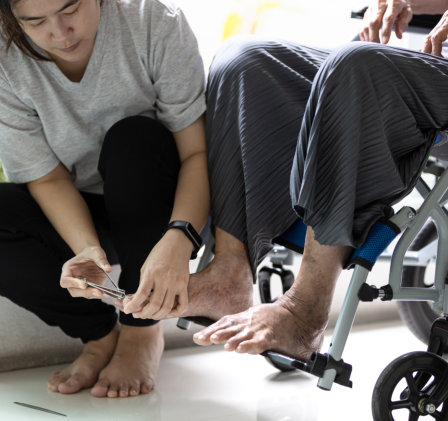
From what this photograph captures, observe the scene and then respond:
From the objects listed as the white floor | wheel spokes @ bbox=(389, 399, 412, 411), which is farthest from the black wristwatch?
wheel spokes @ bbox=(389, 399, 412, 411)

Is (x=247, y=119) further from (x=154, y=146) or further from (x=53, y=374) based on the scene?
(x=53, y=374)

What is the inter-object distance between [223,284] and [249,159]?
0.78 feet

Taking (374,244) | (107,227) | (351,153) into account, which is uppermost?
(351,153)

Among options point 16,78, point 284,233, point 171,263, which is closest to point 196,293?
point 171,263

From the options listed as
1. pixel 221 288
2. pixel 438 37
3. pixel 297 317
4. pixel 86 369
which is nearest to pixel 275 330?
pixel 297 317

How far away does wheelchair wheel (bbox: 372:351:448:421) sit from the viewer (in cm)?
111

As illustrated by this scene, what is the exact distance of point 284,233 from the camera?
4.35 feet

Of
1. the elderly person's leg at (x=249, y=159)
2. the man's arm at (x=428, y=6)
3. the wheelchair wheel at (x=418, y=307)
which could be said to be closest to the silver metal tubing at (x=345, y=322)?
the elderly person's leg at (x=249, y=159)

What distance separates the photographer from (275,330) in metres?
1.15

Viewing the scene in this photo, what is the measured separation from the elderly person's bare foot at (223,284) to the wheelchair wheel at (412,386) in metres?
0.30

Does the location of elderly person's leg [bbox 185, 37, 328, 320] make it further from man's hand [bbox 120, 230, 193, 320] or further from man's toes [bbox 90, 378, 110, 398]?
man's toes [bbox 90, 378, 110, 398]

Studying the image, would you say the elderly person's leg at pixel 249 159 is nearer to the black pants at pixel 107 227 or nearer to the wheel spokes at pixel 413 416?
the black pants at pixel 107 227

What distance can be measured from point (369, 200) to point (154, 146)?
476 millimetres

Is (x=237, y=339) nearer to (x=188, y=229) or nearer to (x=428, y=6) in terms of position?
(x=188, y=229)
